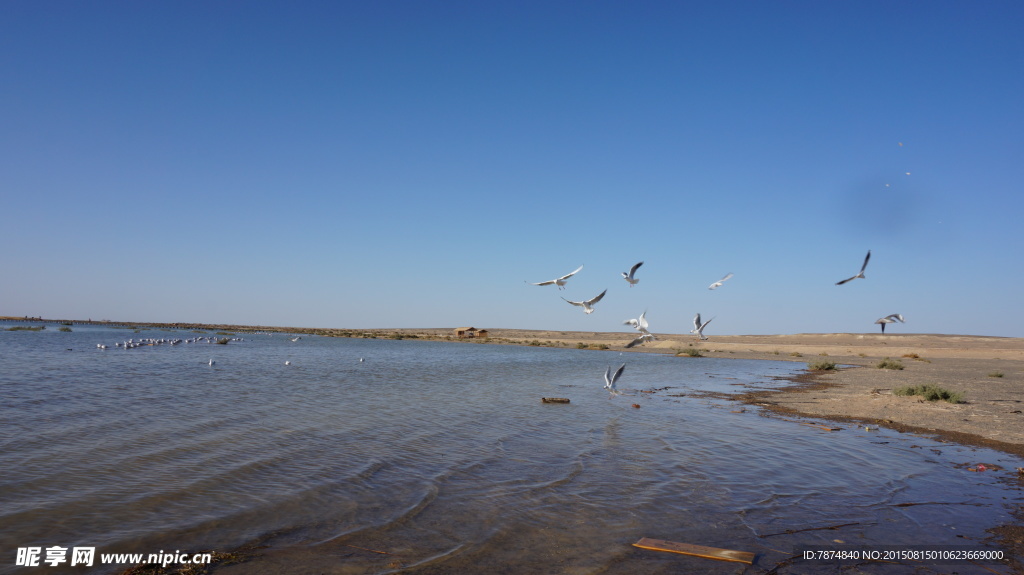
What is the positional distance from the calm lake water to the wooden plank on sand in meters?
0.13

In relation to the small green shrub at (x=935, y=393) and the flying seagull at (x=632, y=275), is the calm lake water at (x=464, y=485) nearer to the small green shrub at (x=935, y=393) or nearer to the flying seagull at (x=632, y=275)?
the flying seagull at (x=632, y=275)

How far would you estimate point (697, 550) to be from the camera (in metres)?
5.79

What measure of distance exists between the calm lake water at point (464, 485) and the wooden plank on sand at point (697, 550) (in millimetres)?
129

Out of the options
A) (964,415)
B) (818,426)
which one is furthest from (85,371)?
(964,415)

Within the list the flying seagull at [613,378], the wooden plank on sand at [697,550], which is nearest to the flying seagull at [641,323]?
the flying seagull at [613,378]

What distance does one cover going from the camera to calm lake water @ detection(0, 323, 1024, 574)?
5809 mm

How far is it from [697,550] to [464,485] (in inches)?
143

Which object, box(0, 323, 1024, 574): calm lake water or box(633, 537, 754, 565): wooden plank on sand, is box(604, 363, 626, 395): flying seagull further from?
box(633, 537, 754, 565): wooden plank on sand

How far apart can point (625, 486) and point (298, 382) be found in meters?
17.0

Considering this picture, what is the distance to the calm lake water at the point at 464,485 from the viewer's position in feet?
19.1

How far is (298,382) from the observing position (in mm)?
21750

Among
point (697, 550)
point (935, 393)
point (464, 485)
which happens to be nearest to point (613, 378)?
point (464, 485)

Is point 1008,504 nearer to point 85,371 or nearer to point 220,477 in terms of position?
point 220,477

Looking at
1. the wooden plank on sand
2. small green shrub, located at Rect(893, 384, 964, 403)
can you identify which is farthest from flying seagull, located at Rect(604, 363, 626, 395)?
small green shrub, located at Rect(893, 384, 964, 403)
